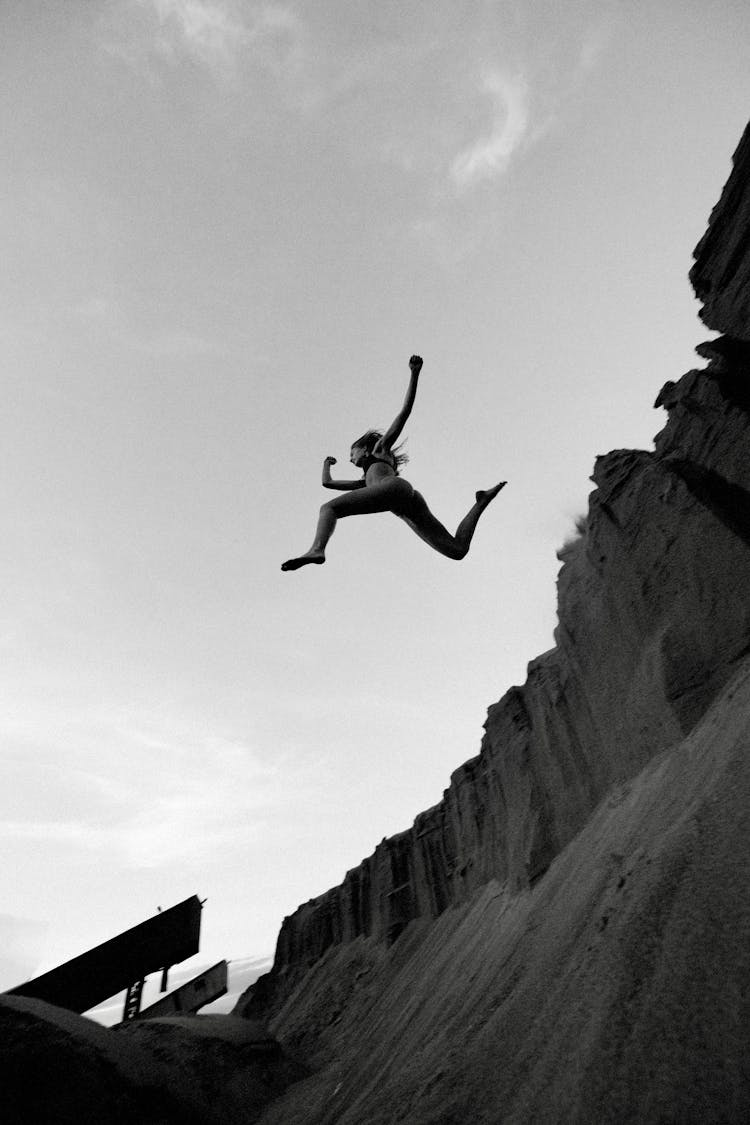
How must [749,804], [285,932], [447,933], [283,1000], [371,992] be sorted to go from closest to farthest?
[749,804]
[447,933]
[371,992]
[283,1000]
[285,932]

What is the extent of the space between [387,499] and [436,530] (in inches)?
27.3

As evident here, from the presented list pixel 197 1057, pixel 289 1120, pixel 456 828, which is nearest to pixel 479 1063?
pixel 289 1120

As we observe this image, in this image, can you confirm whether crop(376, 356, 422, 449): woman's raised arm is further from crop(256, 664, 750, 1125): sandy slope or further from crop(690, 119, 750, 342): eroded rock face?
crop(256, 664, 750, 1125): sandy slope

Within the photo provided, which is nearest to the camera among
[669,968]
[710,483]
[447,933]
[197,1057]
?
[669,968]

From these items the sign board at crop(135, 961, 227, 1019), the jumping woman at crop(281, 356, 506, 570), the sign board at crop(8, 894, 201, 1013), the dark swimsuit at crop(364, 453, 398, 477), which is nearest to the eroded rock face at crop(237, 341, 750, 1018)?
the jumping woman at crop(281, 356, 506, 570)

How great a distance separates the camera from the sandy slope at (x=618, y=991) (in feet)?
8.69

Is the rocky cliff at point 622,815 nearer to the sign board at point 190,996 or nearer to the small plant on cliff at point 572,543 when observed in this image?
the small plant on cliff at point 572,543

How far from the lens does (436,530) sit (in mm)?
6738

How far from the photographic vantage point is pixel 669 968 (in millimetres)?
3111

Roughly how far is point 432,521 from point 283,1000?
19.4 m

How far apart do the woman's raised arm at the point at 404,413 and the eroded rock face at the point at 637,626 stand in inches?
96.3

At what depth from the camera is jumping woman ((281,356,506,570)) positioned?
619 centimetres

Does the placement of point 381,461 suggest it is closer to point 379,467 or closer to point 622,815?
point 379,467

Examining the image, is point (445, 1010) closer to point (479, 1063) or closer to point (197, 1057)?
point (479, 1063)
